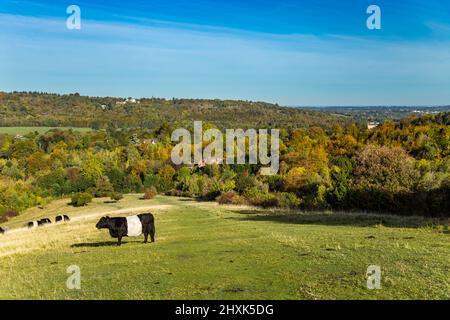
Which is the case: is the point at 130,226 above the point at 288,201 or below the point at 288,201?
above

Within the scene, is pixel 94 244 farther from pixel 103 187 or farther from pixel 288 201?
pixel 103 187

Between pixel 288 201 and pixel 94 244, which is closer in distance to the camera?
pixel 94 244

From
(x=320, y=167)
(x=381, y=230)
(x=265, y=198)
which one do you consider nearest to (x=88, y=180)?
(x=320, y=167)

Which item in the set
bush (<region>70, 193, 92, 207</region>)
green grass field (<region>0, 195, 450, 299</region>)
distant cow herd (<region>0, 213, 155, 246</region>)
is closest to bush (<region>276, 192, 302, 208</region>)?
green grass field (<region>0, 195, 450, 299</region>)

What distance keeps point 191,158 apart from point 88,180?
3018cm

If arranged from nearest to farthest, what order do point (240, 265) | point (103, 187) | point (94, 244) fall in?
point (240, 265) < point (94, 244) < point (103, 187)

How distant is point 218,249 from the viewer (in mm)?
18719

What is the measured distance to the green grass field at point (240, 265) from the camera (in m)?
12.0

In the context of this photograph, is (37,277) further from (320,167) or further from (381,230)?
(320,167)

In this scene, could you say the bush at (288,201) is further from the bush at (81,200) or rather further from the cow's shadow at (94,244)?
the bush at (81,200)

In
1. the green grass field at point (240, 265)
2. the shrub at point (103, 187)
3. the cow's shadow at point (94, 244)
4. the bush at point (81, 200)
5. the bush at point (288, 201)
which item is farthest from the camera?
the shrub at point (103, 187)

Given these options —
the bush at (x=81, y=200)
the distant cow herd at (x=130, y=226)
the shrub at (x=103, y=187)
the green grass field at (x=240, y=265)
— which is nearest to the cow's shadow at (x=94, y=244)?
the green grass field at (x=240, y=265)

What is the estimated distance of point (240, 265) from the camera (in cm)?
1530

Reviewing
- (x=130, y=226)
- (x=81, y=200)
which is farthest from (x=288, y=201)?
(x=81, y=200)
